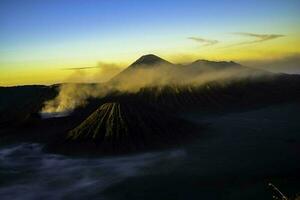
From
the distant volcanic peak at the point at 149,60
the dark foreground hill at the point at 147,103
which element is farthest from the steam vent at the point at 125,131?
the distant volcanic peak at the point at 149,60

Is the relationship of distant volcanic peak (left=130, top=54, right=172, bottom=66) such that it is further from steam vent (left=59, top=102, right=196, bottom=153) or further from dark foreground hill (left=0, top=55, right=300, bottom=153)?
steam vent (left=59, top=102, right=196, bottom=153)

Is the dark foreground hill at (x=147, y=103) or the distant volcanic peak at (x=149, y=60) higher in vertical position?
the distant volcanic peak at (x=149, y=60)

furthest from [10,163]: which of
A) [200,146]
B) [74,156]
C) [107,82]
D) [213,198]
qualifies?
[107,82]

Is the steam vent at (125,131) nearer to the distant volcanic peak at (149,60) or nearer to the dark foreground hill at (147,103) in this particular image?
the dark foreground hill at (147,103)

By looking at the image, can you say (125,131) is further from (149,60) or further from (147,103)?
(149,60)

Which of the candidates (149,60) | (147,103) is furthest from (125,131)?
(149,60)

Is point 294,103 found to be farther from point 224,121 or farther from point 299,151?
point 299,151

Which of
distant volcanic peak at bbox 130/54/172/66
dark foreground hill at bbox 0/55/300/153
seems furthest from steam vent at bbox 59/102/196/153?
distant volcanic peak at bbox 130/54/172/66
